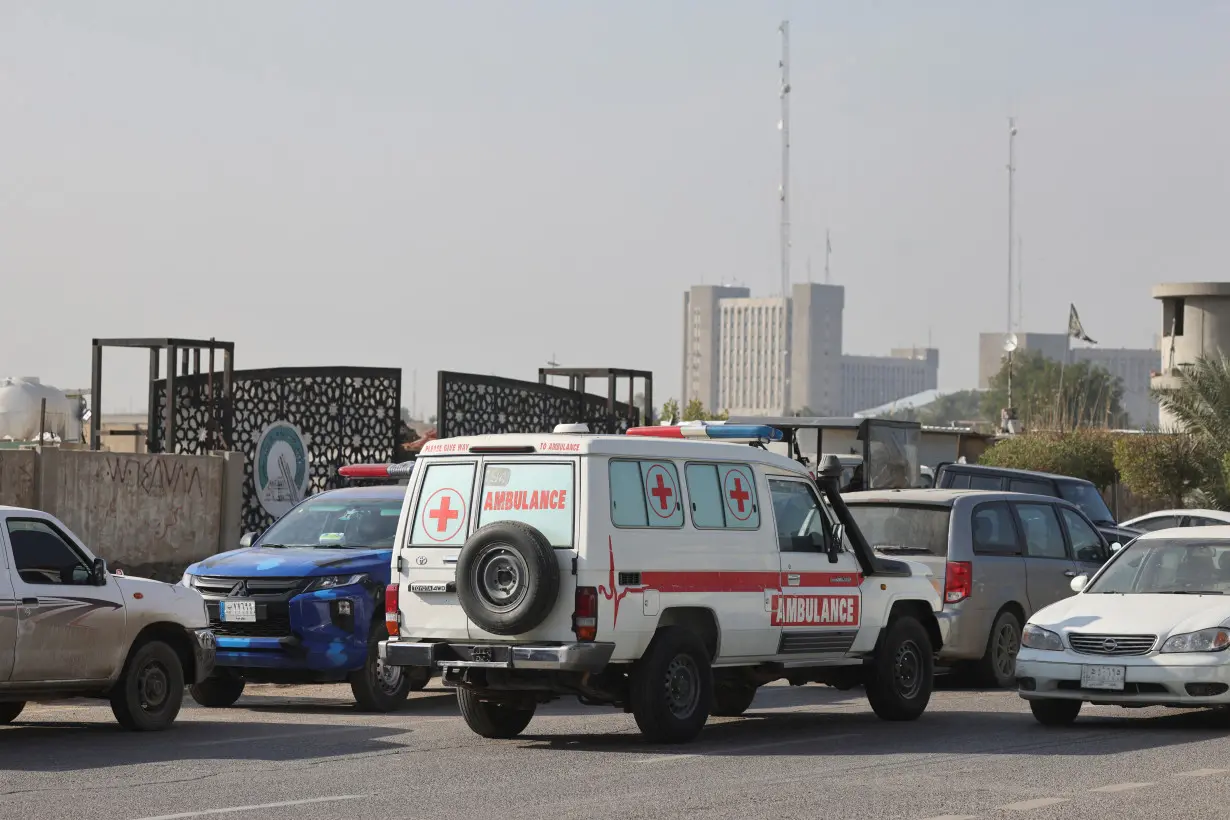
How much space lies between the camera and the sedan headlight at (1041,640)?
552 inches

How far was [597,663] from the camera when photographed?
1214 centimetres

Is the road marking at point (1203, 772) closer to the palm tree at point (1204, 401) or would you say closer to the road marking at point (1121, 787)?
the road marking at point (1121, 787)

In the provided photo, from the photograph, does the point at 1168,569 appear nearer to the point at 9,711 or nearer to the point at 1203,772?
the point at 1203,772

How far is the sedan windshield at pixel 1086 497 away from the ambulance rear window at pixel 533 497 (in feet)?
46.7

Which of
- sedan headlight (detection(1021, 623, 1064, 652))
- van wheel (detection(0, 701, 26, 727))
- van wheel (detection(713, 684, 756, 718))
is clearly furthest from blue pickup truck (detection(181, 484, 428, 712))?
sedan headlight (detection(1021, 623, 1064, 652))

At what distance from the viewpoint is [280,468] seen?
1089 inches

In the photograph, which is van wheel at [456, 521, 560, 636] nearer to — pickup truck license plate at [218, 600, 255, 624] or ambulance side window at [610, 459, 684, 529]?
ambulance side window at [610, 459, 684, 529]

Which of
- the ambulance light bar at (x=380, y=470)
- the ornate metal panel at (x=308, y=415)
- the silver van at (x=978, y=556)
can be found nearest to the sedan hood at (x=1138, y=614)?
the silver van at (x=978, y=556)

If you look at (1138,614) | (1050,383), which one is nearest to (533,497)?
(1138,614)

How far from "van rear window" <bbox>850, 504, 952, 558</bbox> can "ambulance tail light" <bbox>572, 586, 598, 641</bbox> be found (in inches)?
220

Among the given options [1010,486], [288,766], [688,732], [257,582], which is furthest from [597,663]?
[1010,486]

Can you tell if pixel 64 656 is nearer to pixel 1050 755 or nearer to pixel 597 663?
pixel 597 663

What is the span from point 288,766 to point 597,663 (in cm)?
202

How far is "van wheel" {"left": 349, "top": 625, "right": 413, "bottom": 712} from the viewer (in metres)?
15.3
